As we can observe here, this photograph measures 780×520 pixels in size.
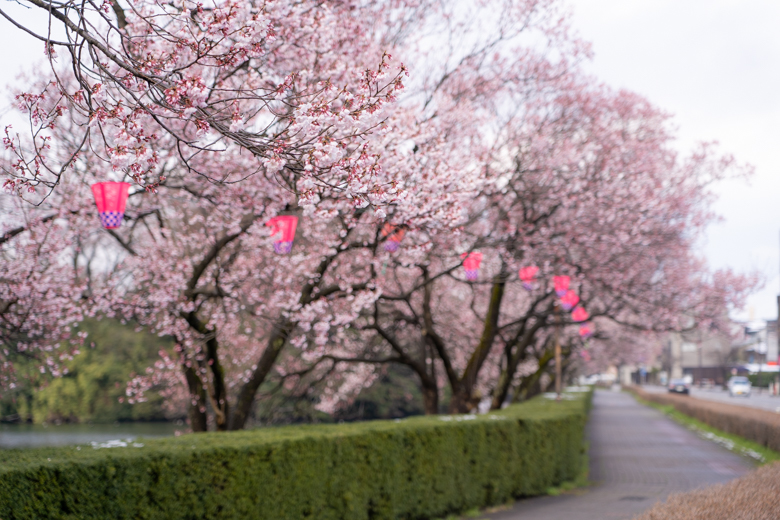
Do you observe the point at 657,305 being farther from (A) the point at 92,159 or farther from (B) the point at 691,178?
(A) the point at 92,159

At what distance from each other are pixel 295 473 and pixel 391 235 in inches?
134

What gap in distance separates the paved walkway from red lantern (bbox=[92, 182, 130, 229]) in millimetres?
6582

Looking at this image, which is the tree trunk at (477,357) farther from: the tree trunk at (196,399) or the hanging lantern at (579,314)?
the tree trunk at (196,399)

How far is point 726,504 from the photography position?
462 cm

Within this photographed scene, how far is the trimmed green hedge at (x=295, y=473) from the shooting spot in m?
5.09

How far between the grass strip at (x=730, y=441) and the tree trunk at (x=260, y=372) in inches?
297

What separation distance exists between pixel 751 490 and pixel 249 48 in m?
4.97

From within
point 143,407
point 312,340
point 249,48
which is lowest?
point 143,407

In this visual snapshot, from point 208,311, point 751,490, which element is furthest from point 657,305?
point 751,490

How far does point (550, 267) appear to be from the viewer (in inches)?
572

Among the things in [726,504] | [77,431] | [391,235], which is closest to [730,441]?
[391,235]

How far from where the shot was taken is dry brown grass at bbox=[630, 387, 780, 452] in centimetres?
1637

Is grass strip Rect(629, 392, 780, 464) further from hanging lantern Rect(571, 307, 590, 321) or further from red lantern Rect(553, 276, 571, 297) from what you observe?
hanging lantern Rect(571, 307, 590, 321)

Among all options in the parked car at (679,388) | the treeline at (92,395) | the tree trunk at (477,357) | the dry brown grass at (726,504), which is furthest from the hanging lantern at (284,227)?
the parked car at (679,388)
